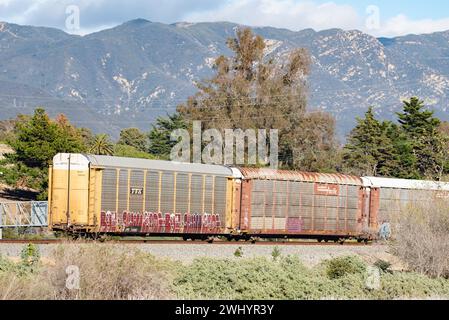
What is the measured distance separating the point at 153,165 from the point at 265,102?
40.4m

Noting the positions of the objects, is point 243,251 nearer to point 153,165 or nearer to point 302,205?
point 153,165

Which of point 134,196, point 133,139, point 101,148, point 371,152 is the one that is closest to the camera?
point 134,196

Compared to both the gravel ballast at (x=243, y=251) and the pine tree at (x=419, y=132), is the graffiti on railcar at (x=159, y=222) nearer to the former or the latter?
the gravel ballast at (x=243, y=251)

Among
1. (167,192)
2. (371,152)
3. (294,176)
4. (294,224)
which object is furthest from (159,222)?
(371,152)

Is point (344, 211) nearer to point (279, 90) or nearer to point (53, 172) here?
point (53, 172)

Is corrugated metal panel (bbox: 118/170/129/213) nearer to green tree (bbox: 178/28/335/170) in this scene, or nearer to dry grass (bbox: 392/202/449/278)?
dry grass (bbox: 392/202/449/278)

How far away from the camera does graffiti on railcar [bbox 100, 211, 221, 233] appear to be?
30.5 meters

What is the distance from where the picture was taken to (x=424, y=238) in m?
24.1

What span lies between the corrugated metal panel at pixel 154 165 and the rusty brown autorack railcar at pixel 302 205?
4.78ft

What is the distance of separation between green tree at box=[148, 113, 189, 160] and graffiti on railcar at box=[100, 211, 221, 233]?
77.3 metres

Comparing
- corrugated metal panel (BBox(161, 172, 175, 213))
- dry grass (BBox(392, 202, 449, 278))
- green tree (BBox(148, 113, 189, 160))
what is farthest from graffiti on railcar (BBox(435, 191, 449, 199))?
green tree (BBox(148, 113, 189, 160))

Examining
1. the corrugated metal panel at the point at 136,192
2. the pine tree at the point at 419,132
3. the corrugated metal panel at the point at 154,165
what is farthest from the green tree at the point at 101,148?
the corrugated metal panel at the point at 136,192
